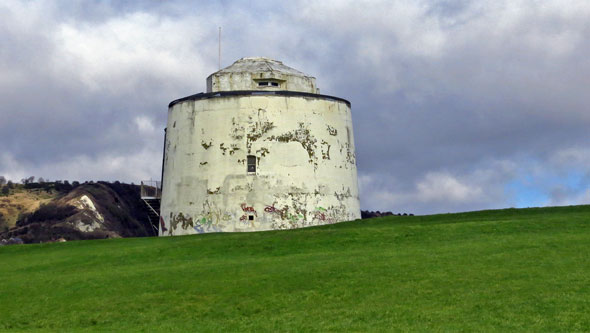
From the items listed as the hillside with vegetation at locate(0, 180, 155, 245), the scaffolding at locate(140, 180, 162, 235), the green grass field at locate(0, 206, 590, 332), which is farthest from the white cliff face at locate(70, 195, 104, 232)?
the green grass field at locate(0, 206, 590, 332)

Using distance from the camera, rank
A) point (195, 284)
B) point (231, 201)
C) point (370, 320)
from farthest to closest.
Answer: point (231, 201) → point (195, 284) → point (370, 320)

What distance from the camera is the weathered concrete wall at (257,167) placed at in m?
39.7

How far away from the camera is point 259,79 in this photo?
43594 millimetres

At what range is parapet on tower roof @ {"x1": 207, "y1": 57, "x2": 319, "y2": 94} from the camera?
43344mm

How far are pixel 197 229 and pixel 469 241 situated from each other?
18792 millimetres

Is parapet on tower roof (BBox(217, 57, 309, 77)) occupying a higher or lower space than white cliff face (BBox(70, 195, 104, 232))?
higher

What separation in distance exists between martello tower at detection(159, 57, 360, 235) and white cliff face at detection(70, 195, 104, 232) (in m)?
26.8

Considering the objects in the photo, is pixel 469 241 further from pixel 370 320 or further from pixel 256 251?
pixel 370 320

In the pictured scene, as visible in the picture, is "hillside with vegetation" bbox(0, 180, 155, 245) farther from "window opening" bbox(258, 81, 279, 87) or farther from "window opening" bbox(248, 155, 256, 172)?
→ "window opening" bbox(248, 155, 256, 172)

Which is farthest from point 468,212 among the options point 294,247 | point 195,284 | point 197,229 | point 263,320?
point 263,320

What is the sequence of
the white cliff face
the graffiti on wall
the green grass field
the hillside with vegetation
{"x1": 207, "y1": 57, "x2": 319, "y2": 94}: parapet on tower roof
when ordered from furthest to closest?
1. the white cliff face
2. the hillside with vegetation
3. {"x1": 207, "y1": 57, "x2": 319, "y2": 94}: parapet on tower roof
4. the graffiti on wall
5. the green grass field

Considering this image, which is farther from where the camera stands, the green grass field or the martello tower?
the martello tower

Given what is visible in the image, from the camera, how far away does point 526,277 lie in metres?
18.4

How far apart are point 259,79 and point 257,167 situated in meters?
5.84
